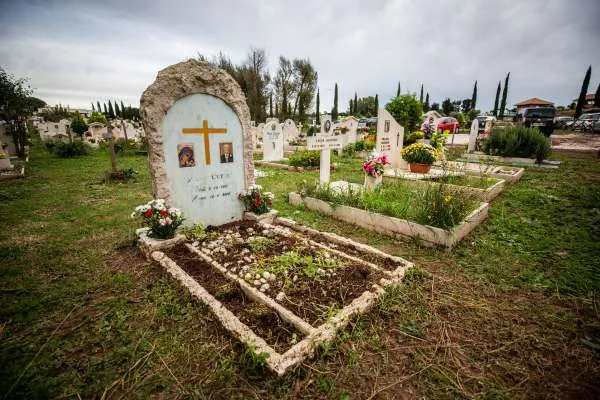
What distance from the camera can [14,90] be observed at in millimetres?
12086

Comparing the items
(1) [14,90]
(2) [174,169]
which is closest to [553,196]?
(2) [174,169]

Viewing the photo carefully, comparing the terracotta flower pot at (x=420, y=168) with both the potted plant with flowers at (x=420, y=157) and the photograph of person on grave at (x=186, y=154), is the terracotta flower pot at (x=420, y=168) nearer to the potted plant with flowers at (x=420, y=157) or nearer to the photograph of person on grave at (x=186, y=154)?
the potted plant with flowers at (x=420, y=157)

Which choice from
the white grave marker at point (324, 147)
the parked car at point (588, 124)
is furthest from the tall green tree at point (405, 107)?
the parked car at point (588, 124)

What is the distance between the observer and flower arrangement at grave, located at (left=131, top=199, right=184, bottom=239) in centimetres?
364

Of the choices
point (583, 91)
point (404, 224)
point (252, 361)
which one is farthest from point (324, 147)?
point (583, 91)

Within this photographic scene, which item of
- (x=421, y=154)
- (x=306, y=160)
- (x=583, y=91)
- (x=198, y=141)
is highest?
(x=583, y=91)

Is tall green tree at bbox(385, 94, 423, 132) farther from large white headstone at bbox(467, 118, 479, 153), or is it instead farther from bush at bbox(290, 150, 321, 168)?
bush at bbox(290, 150, 321, 168)

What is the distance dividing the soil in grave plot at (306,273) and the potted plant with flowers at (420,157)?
5673mm

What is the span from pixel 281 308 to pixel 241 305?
0.45 meters

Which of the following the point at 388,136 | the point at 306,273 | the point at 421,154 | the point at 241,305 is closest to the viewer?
the point at 241,305

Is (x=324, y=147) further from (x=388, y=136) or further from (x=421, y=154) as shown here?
(x=421, y=154)

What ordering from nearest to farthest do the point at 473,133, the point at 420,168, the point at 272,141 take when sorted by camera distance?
1. the point at 420,168
2. the point at 272,141
3. the point at 473,133

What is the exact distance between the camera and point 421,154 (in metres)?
7.99

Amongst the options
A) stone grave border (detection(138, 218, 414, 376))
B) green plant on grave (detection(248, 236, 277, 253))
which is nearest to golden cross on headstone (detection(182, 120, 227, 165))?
stone grave border (detection(138, 218, 414, 376))
